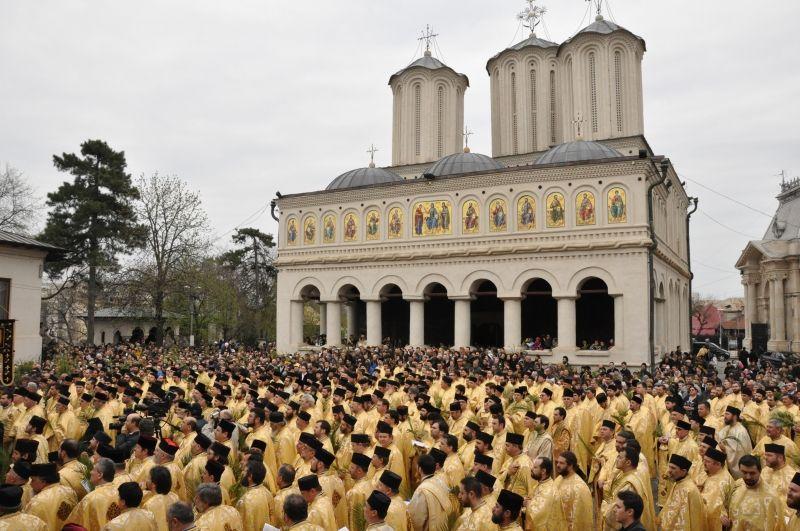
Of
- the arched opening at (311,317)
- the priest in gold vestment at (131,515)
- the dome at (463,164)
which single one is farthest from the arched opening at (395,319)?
the priest in gold vestment at (131,515)

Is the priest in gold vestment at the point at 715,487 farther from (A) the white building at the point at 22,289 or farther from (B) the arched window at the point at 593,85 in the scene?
(B) the arched window at the point at 593,85

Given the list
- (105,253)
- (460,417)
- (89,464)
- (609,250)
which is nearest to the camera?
(89,464)

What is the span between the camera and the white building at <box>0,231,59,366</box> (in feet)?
73.2

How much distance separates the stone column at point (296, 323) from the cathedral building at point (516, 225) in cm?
8

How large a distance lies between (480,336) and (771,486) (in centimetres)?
3093

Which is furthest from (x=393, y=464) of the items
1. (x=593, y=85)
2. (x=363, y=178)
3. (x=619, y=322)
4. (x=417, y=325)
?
(x=593, y=85)

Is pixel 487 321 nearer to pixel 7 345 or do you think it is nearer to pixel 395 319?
pixel 395 319

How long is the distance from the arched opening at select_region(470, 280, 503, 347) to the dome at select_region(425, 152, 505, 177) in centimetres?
724

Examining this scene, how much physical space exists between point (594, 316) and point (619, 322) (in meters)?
5.58

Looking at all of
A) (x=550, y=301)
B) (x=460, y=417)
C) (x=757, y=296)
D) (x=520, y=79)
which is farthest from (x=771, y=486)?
(x=757, y=296)

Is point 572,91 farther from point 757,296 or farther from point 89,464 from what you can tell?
point 89,464

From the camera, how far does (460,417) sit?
10.9m

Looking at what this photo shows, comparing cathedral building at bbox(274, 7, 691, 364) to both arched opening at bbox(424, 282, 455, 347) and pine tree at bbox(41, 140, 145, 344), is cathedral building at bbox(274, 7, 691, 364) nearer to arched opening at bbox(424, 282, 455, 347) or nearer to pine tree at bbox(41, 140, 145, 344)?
arched opening at bbox(424, 282, 455, 347)

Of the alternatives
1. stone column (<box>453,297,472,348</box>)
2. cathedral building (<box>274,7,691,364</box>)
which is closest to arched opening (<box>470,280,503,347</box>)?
cathedral building (<box>274,7,691,364</box>)
